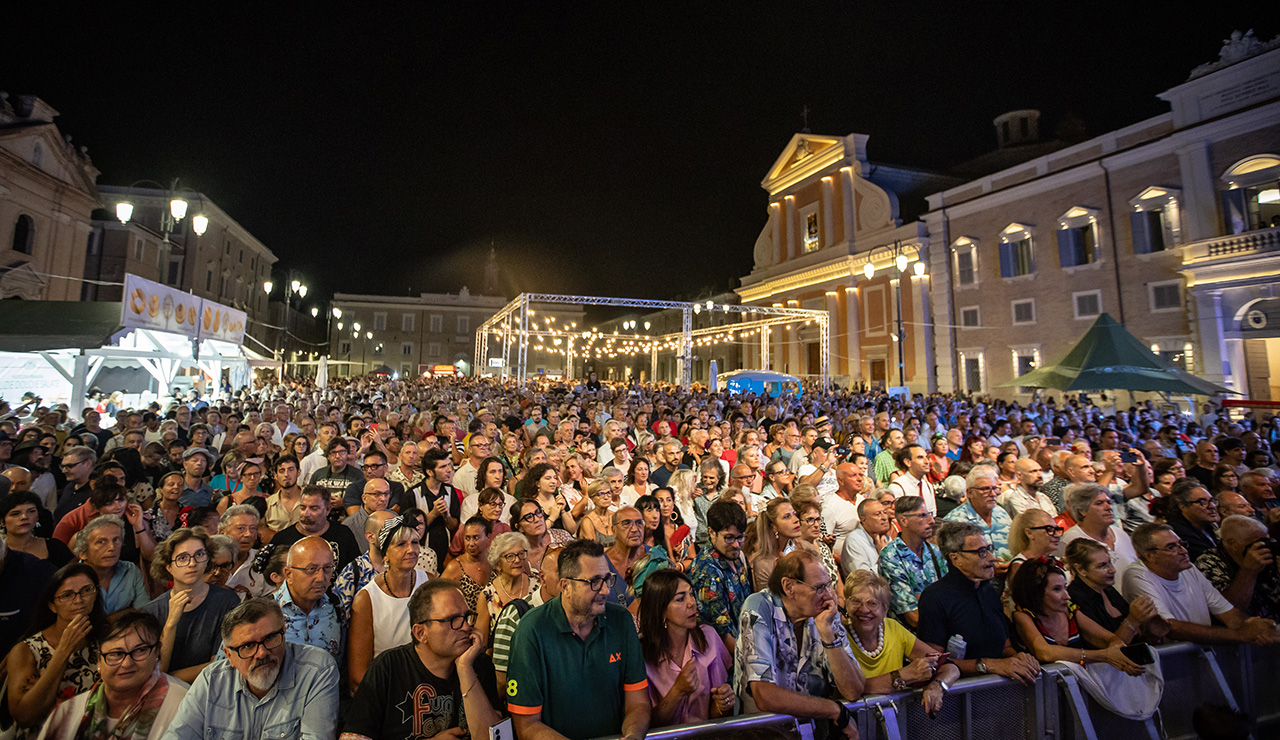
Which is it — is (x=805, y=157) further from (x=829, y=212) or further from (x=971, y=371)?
(x=971, y=371)

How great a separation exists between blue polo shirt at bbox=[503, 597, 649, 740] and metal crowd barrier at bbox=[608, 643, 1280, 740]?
152mm

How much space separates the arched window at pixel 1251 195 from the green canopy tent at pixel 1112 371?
930cm

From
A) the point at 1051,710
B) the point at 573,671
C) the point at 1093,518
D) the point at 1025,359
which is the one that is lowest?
the point at 1051,710

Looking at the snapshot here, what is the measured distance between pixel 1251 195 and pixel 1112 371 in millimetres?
11273

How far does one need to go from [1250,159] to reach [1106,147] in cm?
400

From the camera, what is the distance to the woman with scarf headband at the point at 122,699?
2.27 metres

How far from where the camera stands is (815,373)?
30.2 metres

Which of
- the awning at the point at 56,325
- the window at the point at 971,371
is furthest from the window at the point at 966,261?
the awning at the point at 56,325

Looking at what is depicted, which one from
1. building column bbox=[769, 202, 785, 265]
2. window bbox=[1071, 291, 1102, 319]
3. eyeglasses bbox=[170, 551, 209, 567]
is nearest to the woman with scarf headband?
eyeglasses bbox=[170, 551, 209, 567]

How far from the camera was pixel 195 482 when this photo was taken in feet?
16.7

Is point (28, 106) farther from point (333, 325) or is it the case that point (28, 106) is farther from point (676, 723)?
point (333, 325)

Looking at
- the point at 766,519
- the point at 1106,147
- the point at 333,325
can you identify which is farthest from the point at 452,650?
the point at 333,325

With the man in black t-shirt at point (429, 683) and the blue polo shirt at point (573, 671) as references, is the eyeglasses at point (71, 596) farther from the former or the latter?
the blue polo shirt at point (573, 671)

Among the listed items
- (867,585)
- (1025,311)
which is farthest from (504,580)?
(1025,311)
